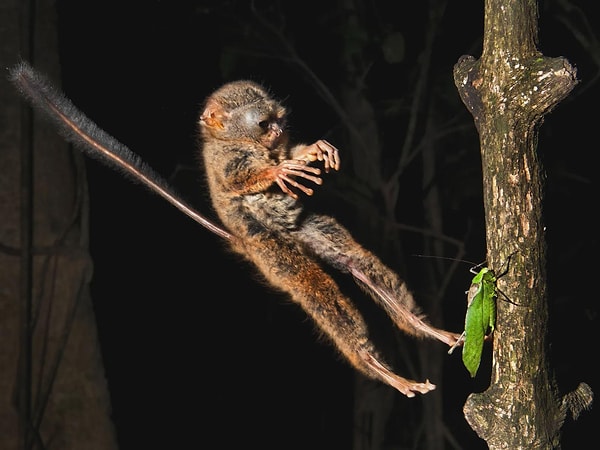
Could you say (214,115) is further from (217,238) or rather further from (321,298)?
(217,238)

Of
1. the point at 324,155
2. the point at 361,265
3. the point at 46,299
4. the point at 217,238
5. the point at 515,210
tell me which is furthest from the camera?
the point at 46,299

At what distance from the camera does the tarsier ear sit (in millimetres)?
1484

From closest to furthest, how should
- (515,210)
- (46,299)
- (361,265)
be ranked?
(515,210)
(361,265)
(46,299)

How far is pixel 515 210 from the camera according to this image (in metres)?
1.41

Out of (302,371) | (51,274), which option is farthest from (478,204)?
(51,274)

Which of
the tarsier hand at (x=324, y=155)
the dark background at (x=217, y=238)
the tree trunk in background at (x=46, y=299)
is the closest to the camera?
the tarsier hand at (x=324, y=155)

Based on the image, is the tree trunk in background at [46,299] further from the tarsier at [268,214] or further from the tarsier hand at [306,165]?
the tarsier hand at [306,165]

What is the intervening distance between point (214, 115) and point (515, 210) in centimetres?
52

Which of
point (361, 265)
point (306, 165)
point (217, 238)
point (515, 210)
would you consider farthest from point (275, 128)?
point (217, 238)

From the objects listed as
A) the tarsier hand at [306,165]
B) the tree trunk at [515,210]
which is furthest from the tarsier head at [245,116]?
the tree trunk at [515,210]

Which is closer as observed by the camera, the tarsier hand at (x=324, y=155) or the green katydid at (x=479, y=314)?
the tarsier hand at (x=324, y=155)

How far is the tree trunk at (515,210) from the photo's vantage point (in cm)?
139

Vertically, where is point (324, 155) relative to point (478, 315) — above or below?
above

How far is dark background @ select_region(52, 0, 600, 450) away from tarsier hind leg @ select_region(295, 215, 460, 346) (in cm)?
35
